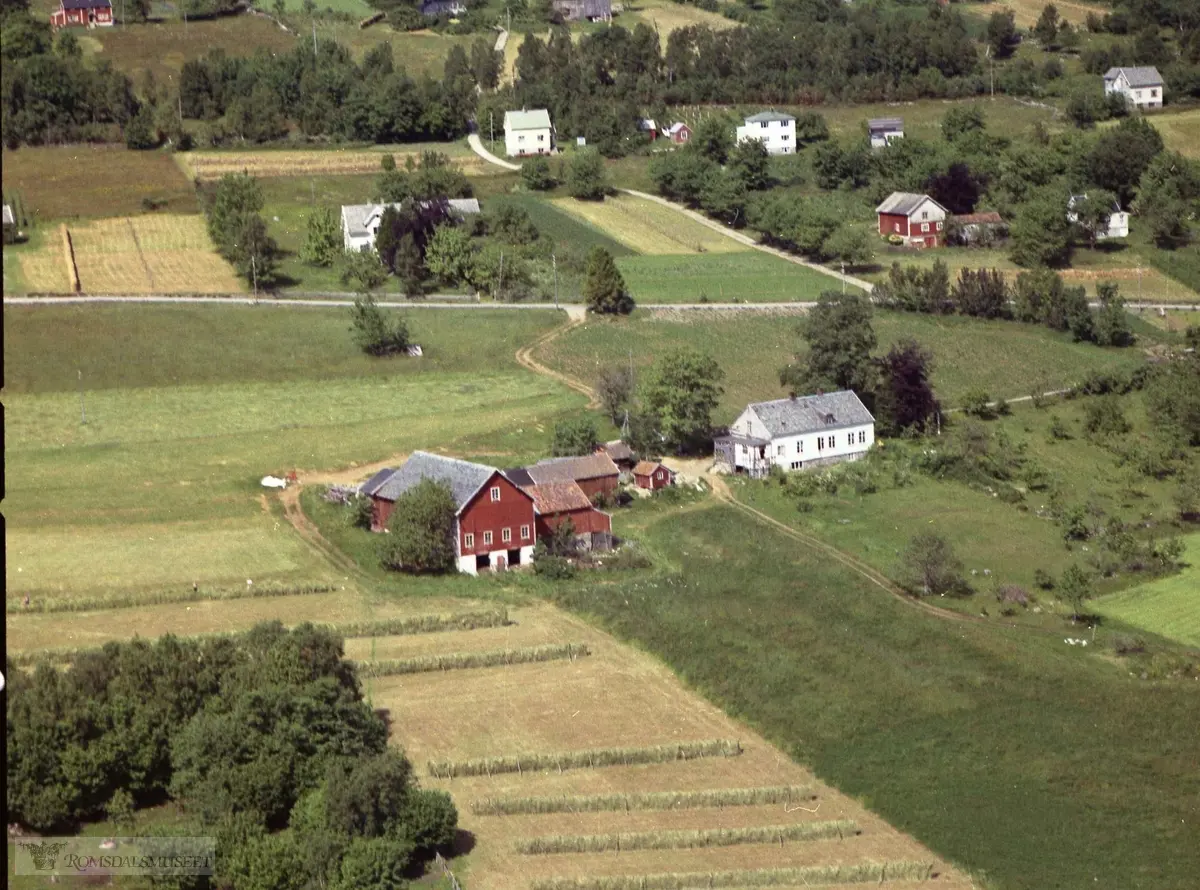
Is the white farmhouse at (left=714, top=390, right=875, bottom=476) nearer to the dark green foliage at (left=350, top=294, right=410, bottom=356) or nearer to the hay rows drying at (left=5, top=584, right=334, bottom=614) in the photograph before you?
the dark green foliage at (left=350, top=294, right=410, bottom=356)

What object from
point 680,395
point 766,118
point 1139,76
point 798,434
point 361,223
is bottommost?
point 798,434

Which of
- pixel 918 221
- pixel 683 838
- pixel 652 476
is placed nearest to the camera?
pixel 683 838

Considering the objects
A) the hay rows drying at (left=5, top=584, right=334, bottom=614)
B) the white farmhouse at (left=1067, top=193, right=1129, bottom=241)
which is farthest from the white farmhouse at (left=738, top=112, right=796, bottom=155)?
the hay rows drying at (left=5, top=584, right=334, bottom=614)

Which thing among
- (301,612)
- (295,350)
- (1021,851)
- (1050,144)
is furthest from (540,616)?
(1050,144)

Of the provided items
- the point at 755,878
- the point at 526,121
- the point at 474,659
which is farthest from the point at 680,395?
the point at 526,121

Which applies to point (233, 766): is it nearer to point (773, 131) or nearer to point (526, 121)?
point (526, 121)

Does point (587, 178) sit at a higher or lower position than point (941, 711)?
higher

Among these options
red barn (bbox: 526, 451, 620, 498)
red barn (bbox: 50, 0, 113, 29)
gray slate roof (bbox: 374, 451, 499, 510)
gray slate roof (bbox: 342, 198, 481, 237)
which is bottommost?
red barn (bbox: 526, 451, 620, 498)
